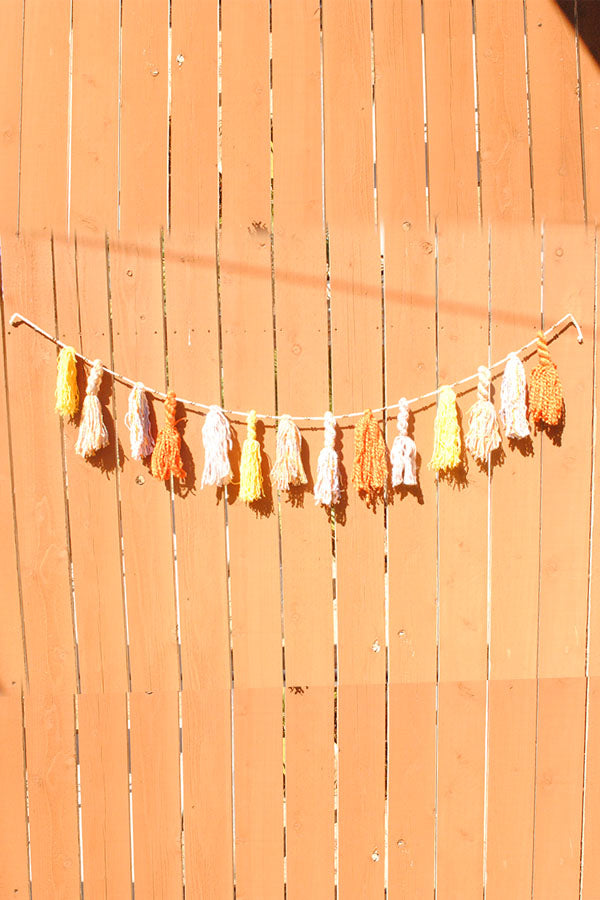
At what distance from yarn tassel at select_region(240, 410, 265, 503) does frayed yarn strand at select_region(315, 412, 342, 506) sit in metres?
0.16

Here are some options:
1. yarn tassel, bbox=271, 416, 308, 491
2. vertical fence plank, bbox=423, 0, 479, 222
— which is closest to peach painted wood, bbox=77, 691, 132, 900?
yarn tassel, bbox=271, 416, 308, 491

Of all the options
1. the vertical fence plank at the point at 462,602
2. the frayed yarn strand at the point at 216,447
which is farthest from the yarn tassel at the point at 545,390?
the frayed yarn strand at the point at 216,447

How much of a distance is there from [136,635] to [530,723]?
3.63 feet

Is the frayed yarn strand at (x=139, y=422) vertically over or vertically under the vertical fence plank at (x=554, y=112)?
under

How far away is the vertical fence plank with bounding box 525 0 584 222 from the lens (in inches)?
77.7

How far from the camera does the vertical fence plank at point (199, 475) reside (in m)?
1.95

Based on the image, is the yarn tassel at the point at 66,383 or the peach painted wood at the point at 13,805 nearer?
the yarn tassel at the point at 66,383

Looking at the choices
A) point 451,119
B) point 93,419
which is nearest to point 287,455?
point 93,419

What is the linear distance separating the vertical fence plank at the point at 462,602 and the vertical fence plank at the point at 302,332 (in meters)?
0.32

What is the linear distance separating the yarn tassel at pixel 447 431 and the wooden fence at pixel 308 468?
0.05m

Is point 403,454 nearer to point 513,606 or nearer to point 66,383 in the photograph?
point 513,606

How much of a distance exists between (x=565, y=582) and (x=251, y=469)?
904 millimetres

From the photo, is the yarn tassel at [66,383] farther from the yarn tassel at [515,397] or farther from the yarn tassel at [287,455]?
the yarn tassel at [515,397]

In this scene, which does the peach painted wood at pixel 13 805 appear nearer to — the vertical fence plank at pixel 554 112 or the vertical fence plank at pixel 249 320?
the vertical fence plank at pixel 249 320
